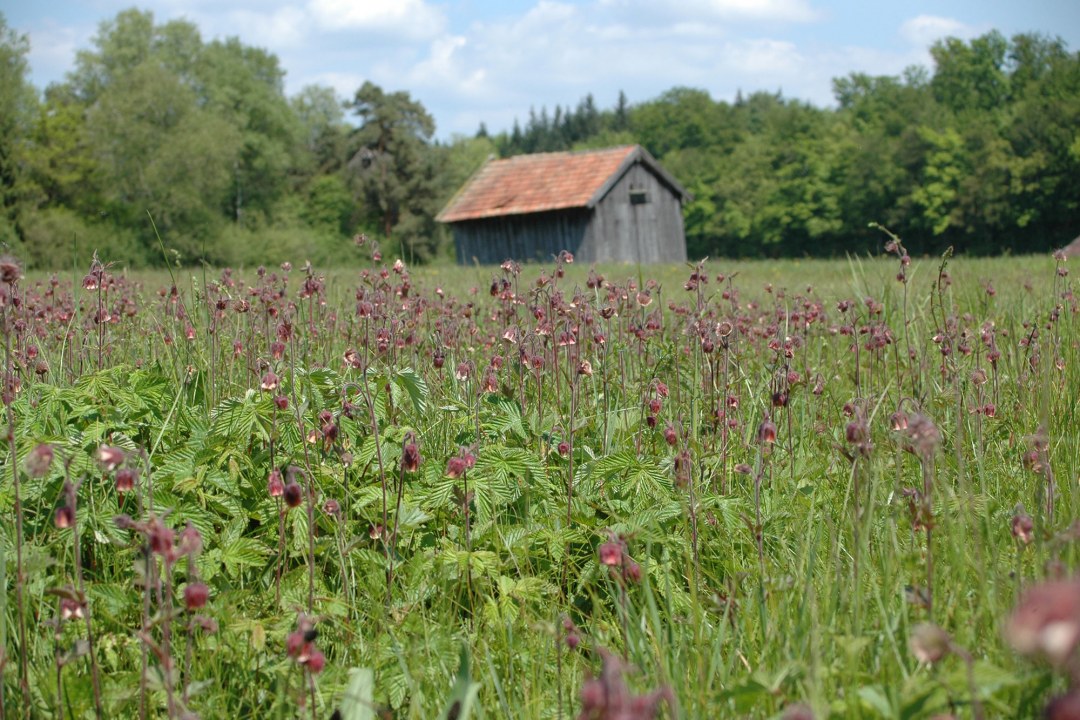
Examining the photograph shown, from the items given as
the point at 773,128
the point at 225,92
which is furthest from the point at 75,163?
the point at 773,128

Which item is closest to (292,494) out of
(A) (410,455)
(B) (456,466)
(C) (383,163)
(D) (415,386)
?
(A) (410,455)

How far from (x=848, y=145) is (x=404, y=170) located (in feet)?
110

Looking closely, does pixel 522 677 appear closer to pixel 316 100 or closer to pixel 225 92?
pixel 225 92

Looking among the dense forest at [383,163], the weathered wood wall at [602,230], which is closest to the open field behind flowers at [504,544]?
the dense forest at [383,163]

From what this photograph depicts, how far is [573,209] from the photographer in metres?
38.5

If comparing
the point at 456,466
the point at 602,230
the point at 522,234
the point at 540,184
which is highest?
the point at 540,184

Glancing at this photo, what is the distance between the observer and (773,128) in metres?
82.6

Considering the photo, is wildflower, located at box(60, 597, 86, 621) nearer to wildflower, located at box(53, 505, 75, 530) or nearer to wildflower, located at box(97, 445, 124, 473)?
wildflower, located at box(53, 505, 75, 530)

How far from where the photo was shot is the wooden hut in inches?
1515

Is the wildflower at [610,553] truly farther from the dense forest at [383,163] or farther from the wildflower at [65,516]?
the dense forest at [383,163]

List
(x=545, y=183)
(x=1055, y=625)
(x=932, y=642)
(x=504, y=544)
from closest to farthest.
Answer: (x=1055, y=625) < (x=932, y=642) < (x=504, y=544) < (x=545, y=183)

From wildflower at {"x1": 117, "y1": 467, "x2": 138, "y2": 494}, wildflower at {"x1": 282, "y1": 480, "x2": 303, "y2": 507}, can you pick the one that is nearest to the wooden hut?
wildflower at {"x1": 282, "y1": 480, "x2": 303, "y2": 507}

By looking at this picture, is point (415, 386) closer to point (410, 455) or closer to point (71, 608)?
point (410, 455)

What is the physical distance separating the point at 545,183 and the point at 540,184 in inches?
8.6
